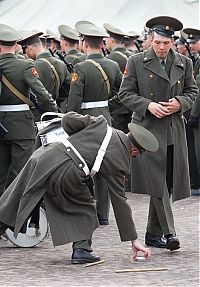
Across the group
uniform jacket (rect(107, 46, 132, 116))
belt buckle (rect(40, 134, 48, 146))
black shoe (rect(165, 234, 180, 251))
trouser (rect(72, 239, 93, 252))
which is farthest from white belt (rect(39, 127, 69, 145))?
uniform jacket (rect(107, 46, 132, 116))

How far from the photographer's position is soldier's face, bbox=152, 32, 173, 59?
9.06 metres

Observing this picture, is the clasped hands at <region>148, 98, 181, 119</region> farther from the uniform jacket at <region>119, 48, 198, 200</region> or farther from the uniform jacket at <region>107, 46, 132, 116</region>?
the uniform jacket at <region>107, 46, 132, 116</region>

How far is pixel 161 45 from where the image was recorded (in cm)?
907

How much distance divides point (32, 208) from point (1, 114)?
83.7 inches

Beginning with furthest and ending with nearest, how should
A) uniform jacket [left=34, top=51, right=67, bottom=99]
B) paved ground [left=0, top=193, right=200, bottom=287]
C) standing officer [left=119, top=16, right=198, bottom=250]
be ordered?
uniform jacket [left=34, top=51, right=67, bottom=99]
standing officer [left=119, top=16, right=198, bottom=250]
paved ground [left=0, top=193, right=200, bottom=287]

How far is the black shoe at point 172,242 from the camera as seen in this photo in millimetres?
8930

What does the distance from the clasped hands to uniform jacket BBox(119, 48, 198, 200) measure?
0.04 metres

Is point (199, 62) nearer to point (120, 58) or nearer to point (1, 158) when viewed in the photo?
point (120, 58)

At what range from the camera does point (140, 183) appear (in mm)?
9180

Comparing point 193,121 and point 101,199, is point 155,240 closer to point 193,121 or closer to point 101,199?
point 101,199

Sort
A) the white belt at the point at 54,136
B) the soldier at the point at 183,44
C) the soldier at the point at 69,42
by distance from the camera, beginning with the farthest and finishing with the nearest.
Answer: the soldier at the point at 69,42 → the soldier at the point at 183,44 → the white belt at the point at 54,136

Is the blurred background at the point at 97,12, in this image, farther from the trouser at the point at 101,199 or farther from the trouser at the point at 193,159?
the trouser at the point at 101,199

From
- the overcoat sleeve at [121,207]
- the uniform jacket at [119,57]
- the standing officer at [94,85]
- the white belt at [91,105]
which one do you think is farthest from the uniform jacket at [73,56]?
the overcoat sleeve at [121,207]

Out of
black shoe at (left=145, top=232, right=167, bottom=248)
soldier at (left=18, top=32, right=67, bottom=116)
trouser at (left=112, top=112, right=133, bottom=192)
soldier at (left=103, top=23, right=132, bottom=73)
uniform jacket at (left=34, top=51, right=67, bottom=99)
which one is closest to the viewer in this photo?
black shoe at (left=145, top=232, right=167, bottom=248)
